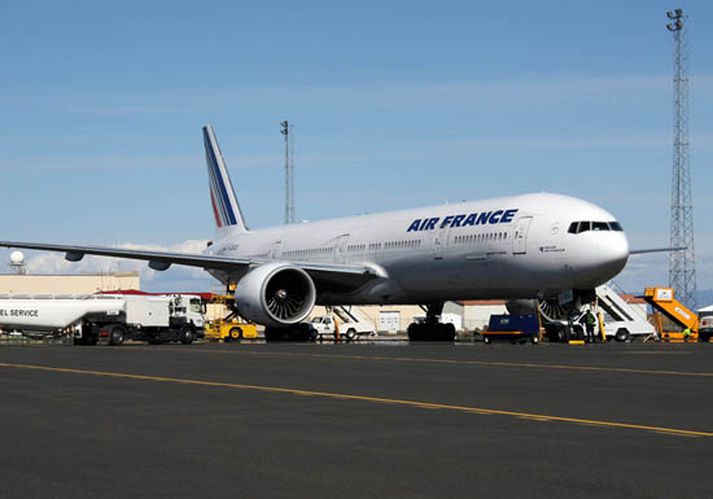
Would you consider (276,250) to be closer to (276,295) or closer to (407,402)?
(276,295)

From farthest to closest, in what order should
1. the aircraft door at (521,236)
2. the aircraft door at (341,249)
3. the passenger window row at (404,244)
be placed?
the aircraft door at (341,249)
the passenger window row at (404,244)
the aircraft door at (521,236)

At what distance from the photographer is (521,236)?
37.5 m

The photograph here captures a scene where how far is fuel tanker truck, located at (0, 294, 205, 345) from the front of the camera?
149ft

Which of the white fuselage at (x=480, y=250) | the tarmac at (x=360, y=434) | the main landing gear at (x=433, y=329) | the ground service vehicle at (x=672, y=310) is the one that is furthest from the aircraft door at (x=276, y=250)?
the tarmac at (x=360, y=434)

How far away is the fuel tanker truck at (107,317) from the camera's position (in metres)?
Result: 45.3

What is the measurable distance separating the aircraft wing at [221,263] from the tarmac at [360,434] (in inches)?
889

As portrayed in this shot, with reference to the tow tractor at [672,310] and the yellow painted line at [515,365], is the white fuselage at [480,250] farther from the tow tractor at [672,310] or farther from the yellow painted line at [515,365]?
the tow tractor at [672,310]

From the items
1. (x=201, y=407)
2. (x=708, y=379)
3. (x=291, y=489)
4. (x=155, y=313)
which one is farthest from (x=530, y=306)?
(x=291, y=489)

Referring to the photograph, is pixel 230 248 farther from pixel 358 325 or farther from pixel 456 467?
pixel 456 467

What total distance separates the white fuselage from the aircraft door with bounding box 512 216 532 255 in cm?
4

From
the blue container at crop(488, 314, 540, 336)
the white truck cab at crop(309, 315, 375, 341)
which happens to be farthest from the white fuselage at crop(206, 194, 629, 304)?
the white truck cab at crop(309, 315, 375, 341)

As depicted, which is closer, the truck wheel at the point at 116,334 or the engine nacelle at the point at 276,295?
the engine nacelle at the point at 276,295

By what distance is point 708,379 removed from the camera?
1961cm

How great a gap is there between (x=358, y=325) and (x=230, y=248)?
1525 cm
